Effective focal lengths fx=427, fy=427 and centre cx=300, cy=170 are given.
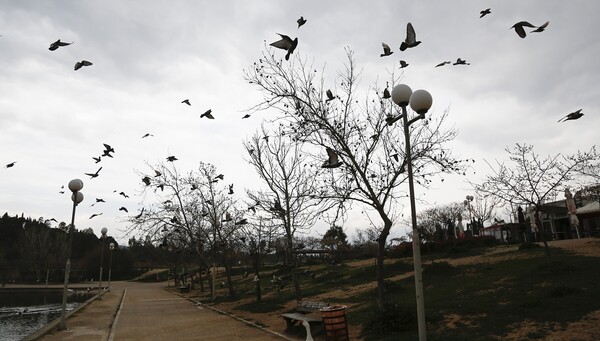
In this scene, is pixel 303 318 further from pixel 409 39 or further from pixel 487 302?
pixel 409 39

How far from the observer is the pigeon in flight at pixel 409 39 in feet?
25.0

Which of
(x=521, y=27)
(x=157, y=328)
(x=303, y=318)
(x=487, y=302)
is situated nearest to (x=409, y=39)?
(x=521, y=27)

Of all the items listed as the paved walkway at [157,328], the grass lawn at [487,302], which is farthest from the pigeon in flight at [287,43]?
the paved walkway at [157,328]

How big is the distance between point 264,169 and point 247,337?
9.14 meters

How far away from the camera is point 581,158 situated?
1720cm

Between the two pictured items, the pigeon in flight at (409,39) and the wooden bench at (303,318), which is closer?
the pigeon in flight at (409,39)

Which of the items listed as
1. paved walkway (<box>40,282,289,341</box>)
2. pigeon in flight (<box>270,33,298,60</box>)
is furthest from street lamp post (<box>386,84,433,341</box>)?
paved walkway (<box>40,282,289,341</box>)

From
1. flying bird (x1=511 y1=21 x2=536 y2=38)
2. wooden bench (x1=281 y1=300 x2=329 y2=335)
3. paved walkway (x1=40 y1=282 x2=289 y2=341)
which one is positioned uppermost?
flying bird (x1=511 y1=21 x2=536 y2=38)

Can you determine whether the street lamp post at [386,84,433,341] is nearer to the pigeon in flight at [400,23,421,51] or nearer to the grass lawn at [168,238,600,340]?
the pigeon in flight at [400,23,421,51]

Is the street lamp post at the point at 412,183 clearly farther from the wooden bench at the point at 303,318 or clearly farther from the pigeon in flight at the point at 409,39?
the wooden bench at the point at 303,318

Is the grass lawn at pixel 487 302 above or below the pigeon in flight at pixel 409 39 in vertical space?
below

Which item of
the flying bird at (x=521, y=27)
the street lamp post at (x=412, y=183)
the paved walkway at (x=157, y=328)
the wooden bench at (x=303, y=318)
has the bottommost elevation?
the paved walkway at (x=157, y=328)

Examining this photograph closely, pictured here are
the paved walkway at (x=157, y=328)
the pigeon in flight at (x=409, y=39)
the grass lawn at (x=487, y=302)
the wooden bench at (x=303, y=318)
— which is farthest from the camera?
the paved walkway at (x=157, y=328)

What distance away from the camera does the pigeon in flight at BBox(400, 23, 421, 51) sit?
7.62 meters
